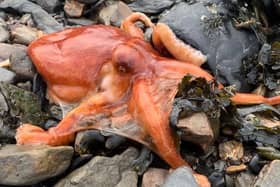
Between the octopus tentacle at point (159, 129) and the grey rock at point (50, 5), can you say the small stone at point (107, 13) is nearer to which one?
the grey rock at point (50, 5)

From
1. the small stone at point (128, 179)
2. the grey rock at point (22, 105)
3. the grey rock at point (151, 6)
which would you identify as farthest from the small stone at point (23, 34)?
the small stone at point (128, 179)

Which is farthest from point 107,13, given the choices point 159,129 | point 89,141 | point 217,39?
point 159,129

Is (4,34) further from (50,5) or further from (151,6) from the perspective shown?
(151,6)

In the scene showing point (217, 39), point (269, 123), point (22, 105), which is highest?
point (217, 39)

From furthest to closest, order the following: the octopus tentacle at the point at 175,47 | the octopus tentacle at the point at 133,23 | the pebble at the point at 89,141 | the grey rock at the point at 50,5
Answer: the grey rock at the point at 50,5 → the octopus tentacle at the point at 133,23 → the octopus tentacle at the point at 175,47 → the pebble at the point at 89,141

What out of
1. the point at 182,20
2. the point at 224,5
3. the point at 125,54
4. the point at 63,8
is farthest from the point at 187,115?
the point at 63,8

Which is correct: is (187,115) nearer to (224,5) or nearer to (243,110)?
(243,110)

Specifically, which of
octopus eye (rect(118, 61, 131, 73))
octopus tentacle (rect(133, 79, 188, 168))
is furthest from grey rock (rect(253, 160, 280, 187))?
octopus eye (rect(118, 61, 131, 73))
